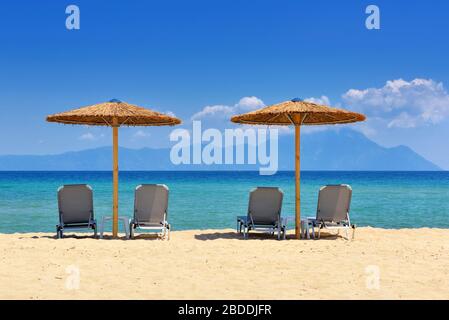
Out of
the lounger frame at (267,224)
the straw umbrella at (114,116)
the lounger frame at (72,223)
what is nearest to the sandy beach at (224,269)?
the lounger frame at (267,224)

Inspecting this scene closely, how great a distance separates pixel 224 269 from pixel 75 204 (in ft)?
12.2

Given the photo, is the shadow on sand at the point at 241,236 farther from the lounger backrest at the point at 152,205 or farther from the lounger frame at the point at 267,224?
the lounger backrest at the point at 152,205

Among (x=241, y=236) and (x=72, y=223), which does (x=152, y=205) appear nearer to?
(x=72, y=223)

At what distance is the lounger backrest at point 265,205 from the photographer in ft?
29.1

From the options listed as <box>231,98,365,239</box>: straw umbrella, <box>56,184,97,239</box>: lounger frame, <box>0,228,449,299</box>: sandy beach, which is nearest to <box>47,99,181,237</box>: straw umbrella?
<box>56,184,97,239</box>: lounger frame

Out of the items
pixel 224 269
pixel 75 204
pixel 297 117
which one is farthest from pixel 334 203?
pixel 75 204

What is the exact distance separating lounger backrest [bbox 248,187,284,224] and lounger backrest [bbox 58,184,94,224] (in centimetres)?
274

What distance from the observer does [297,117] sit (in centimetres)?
904

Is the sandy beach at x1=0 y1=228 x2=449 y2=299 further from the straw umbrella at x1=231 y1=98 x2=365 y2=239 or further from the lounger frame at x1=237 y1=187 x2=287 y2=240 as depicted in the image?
the straw umbrella at x1=231 y1=98 x2=365 y2=239

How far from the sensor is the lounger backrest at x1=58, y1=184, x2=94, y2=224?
878 cm

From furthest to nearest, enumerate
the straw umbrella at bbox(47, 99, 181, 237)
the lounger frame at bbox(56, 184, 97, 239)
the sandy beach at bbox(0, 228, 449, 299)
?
the lounger frame at bbox(56, 184, 97, 239) < the straw umbrella at bbox(47, 99, 181, 237) < the sandy beach at bbox(0, 228, 449, 299)

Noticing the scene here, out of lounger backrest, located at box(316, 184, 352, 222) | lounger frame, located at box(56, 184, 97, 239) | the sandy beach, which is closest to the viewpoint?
the sandy beach
